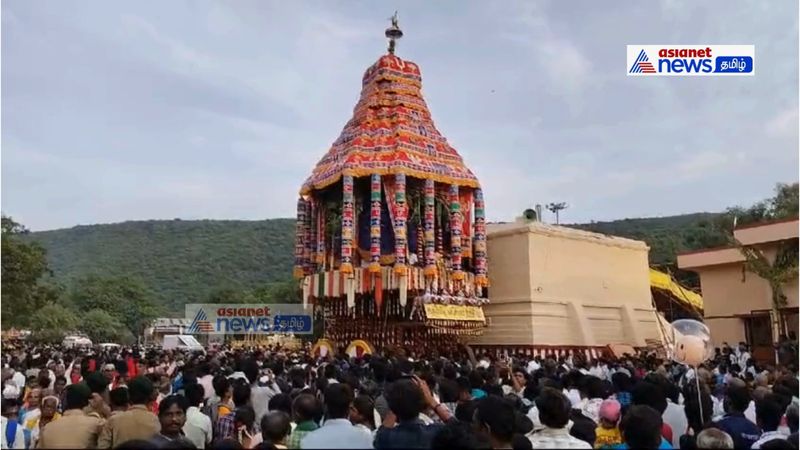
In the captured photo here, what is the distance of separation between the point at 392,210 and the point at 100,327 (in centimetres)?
3740

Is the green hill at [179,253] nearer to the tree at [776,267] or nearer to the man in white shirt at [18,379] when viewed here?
the tree at [776,267]

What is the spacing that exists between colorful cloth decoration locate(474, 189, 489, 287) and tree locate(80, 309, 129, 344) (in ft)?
119

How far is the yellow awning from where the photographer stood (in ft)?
93.6

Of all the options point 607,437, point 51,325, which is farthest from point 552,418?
point 51,325

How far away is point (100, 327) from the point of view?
4969cm

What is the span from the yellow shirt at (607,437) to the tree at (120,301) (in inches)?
2158

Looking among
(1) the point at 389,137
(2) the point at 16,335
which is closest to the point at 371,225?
(1) the point at 389,137

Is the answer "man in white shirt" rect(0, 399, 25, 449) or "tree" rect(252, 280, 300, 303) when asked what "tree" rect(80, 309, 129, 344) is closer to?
"tree" rect(252, 280, 300, 303)

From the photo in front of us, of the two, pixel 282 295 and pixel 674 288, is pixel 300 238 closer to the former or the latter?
pixel 674 288

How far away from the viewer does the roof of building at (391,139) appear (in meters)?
20.4

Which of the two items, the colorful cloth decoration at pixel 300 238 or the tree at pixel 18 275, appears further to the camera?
the tree at pixel 18 275

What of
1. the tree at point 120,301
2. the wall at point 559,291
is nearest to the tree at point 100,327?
the tree at point 120,301

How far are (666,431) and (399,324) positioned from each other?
16.7m

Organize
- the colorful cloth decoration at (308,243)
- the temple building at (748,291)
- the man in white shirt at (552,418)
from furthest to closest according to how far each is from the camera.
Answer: the colorful cloth decoration at (308,243) → the temple building at (748,291) → the man in white shirt at (552,418)
